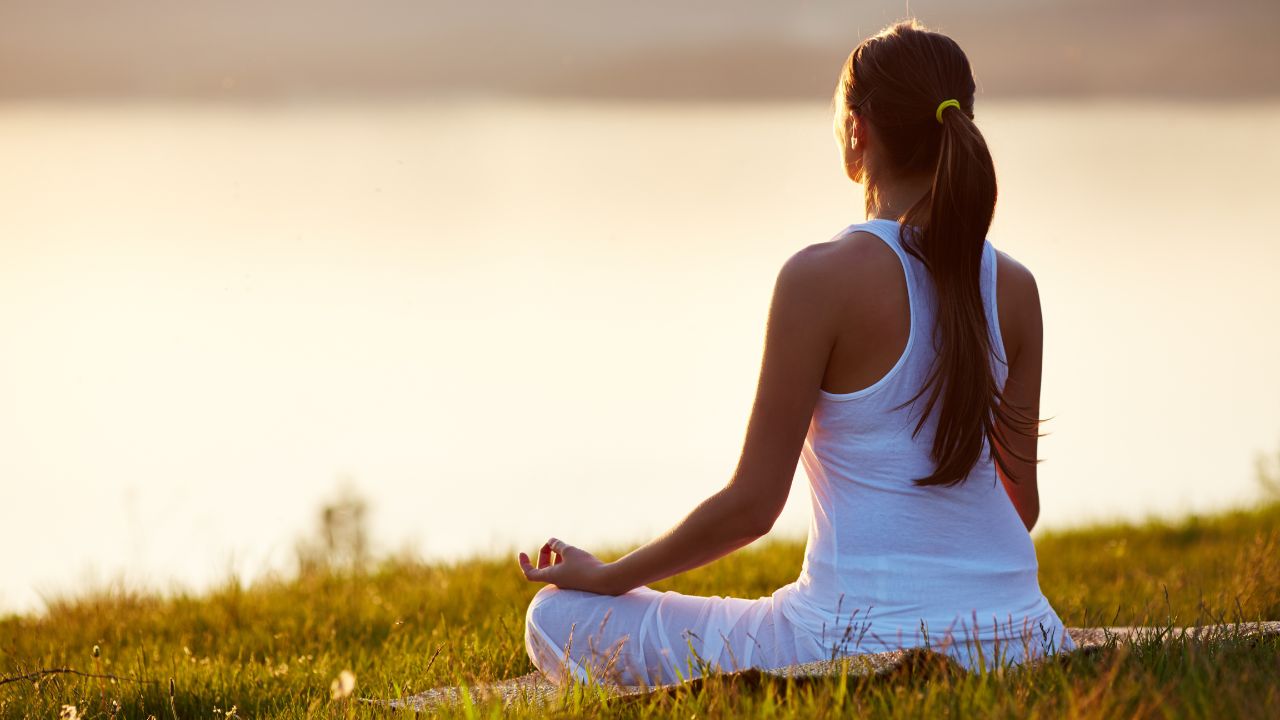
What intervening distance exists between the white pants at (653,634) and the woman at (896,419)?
19 mm

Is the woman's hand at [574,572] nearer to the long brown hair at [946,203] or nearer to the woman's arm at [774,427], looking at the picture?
the woman's arm at [774,427]

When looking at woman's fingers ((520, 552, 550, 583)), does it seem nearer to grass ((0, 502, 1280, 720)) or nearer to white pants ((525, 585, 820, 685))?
white pants ((525, 585, 820, 685))

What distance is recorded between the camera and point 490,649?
4266 millimetres

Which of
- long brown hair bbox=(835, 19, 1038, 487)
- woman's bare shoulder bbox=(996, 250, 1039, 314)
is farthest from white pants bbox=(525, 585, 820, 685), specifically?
woman's bare shoulder bbox=(996, 250, 1039, 314)

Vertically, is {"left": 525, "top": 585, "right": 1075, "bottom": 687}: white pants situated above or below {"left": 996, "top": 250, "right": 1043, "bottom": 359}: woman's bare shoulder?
below

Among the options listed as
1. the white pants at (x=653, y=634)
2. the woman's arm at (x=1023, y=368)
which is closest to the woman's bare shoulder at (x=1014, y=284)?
the woman's arm at (x=1023, y=368)

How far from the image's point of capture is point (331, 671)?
4262mm

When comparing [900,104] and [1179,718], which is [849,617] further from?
[900,104]

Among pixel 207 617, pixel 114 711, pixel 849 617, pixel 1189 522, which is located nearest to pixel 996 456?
pixel 849 617

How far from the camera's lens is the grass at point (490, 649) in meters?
2.64

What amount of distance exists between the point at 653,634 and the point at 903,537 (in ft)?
2.56

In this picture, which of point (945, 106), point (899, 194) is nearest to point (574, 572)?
point (899, 194)

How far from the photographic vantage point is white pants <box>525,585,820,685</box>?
3258 millimetres

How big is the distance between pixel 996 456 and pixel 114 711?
2.78 metres
